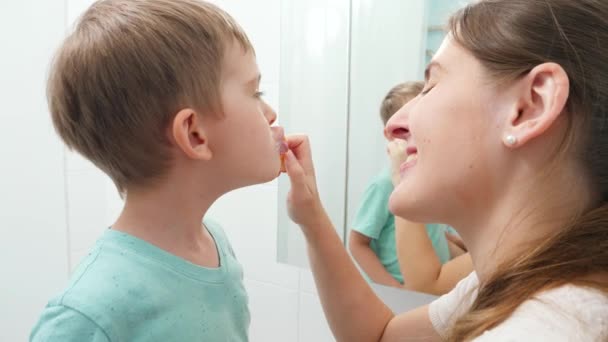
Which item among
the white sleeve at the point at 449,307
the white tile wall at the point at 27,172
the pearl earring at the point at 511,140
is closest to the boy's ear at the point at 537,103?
the pearl earring at the point at 511,140

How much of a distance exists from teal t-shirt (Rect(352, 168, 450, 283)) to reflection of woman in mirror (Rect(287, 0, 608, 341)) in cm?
35

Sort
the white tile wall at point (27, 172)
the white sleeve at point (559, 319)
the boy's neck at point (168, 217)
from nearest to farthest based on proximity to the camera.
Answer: the white sleeve at point (559, 319) → the boy's neck at point (168, 217) → the white tile wall at point (27, 172)

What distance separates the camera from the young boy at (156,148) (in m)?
0.57

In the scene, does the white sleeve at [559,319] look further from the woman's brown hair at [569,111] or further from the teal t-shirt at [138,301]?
the teal t-shirt at [138,301]

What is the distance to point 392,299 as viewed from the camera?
102 cm

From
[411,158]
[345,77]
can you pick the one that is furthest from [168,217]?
[345,77]

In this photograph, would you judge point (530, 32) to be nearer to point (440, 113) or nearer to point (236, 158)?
point (440, 113)

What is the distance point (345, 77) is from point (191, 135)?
19.0 inches

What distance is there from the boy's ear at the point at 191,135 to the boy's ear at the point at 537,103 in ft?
1.13

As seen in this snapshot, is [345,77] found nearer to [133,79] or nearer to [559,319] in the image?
[133,79]

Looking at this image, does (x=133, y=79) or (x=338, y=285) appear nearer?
(x=133, y=79)

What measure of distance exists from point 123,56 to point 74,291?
26 centimetres

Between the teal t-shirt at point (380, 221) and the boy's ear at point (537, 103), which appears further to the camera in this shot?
the teal t-shirt at point (380, 221)

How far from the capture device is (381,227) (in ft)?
3.18
